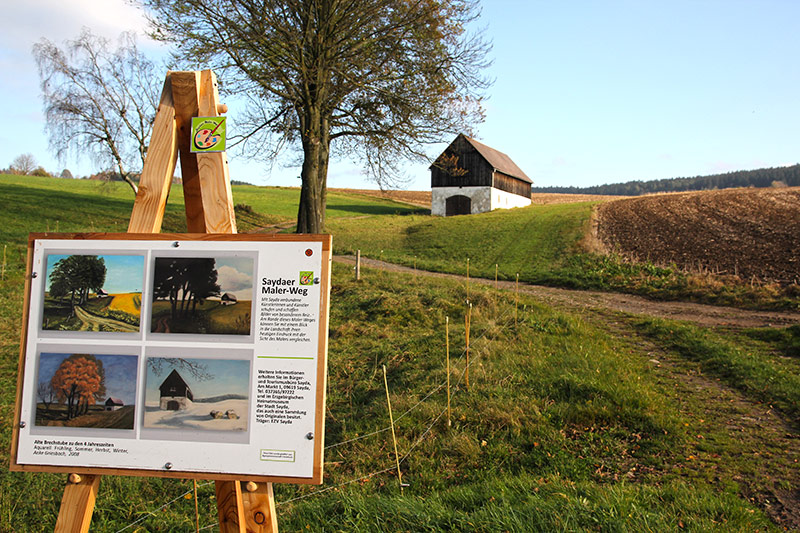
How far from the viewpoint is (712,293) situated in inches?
591

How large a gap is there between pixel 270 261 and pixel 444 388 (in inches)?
172

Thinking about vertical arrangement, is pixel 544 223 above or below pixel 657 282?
above

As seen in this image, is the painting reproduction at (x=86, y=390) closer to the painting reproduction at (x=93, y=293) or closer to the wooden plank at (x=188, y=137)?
the painting reproduction at (x=93, y=293)

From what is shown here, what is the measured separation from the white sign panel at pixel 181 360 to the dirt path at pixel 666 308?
38.2 feet

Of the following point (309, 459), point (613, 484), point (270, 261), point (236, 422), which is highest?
point (270, 261)

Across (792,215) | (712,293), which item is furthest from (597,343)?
(792,215)

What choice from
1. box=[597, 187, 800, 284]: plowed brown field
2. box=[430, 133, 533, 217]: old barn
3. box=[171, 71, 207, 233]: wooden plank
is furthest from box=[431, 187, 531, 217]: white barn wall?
box=[171, 71, 207, 233]: wooden plank

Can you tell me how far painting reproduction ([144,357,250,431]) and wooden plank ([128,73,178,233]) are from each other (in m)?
1.10

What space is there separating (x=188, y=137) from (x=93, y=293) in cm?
131

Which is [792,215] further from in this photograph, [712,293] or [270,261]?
[270,261]

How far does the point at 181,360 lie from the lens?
288 cm

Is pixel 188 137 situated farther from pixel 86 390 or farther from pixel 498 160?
pixel 498 160

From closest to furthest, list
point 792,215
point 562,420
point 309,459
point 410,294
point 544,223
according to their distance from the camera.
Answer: point 309,459, point 562,420, point 410,294, point 792,215, point 544,223

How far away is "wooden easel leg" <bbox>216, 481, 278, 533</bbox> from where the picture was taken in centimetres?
288
